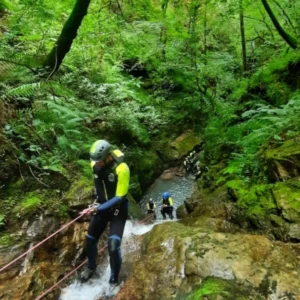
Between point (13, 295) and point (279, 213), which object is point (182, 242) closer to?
point (279, 213)

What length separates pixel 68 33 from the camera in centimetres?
659

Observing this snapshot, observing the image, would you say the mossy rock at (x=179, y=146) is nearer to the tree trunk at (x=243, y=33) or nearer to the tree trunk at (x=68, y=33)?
the tree trunk at (x=243, y=33)

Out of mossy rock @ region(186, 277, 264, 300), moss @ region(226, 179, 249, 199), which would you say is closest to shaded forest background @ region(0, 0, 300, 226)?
moss @ region(226, 179, 249, 199)

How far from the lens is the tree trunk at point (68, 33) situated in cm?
643

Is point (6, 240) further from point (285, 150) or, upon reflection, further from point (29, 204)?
point (285, 150)

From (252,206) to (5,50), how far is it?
5.80 meters

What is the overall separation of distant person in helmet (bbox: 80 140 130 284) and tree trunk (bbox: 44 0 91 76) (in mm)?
2513

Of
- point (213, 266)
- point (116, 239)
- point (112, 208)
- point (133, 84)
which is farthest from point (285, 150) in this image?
point (133, 84)

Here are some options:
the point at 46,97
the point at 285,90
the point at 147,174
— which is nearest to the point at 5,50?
the point at 46,97

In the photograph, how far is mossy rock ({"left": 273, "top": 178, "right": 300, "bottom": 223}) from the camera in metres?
5.01

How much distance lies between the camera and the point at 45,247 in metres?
5.39

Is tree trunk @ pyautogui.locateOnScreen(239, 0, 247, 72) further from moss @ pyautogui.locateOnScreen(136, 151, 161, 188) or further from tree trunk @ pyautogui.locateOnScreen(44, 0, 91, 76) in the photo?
tree trunk @ pyautogui.locateOnScreen(44, 0, 91, 76)

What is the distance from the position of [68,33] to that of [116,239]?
4370 mm

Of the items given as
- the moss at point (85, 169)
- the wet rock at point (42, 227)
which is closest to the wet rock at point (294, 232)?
the wet rock at point (42, 227)
